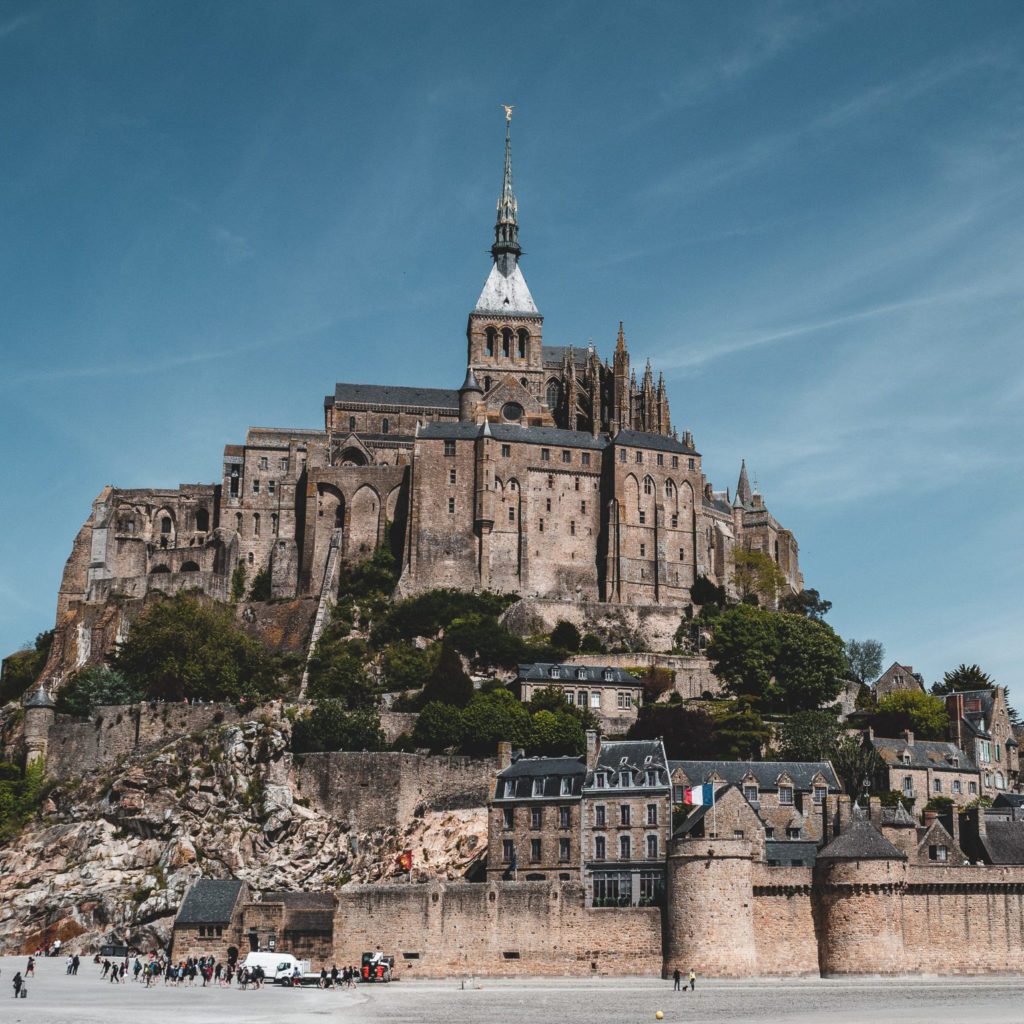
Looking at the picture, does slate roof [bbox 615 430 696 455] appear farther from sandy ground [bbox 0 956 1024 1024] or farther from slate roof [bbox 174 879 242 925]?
sandy ground [bbox 0 956 1024 1024]

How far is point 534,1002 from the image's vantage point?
49.1 meters

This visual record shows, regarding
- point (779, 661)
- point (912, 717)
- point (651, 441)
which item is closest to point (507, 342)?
point (651, 441)

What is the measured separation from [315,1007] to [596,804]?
1556 cm

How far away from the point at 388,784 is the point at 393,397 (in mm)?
47204

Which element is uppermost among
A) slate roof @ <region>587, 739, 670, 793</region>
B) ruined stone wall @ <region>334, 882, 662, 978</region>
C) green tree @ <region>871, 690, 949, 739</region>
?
green tree @ <region>871, 690, 949, 739</region>

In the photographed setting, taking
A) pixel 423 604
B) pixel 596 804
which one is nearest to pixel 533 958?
pixel 596 804

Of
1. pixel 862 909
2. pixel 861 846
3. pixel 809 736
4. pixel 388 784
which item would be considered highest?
pixel 809 736

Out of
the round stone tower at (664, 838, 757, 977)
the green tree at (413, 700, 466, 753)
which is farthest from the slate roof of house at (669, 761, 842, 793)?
the green tree at (413, 700, 466, 753)

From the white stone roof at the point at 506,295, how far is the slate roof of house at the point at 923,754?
5061 cm

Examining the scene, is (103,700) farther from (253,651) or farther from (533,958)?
(533,958)

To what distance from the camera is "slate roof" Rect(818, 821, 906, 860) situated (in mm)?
53594

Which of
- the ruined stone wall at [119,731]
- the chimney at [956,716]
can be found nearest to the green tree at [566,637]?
the chimney at [956,716]

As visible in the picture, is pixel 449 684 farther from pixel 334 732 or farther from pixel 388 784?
pixel 388 784

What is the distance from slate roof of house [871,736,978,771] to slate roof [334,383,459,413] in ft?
151
